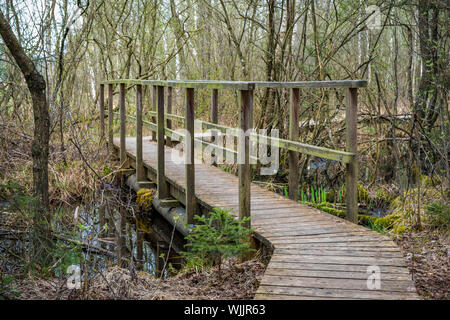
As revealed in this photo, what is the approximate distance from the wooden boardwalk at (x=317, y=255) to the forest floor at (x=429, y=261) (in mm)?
277

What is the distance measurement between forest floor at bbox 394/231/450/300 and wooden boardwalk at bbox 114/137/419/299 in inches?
10.9

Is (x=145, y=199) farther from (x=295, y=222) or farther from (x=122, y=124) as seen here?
(x=295, y=222)

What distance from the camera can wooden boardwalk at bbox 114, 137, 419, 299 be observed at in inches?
141

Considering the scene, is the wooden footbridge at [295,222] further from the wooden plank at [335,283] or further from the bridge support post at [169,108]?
the bridge support post at [169,108]

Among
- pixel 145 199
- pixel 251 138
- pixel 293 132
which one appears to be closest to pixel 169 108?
pixel 145 199

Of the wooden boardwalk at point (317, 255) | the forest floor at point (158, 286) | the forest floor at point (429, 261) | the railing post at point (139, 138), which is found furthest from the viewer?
the railing post at point (139, 138)

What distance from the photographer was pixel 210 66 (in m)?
12.8

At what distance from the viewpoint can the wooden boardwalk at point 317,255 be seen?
3590 mm

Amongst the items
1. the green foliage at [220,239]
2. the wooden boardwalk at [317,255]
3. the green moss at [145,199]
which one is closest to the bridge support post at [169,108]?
the green moss at [145,199]

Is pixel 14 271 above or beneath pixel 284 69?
beneath

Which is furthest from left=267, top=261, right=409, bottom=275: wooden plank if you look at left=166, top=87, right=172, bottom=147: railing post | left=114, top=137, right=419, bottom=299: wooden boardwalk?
left=166, top=87, right=172, bottom=147: railing post
